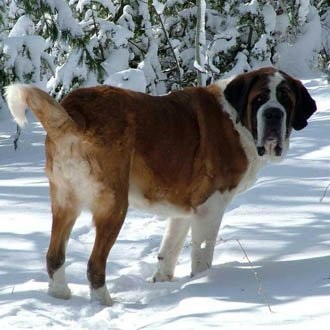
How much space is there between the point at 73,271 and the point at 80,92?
1.36 meters

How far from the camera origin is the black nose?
453 cm

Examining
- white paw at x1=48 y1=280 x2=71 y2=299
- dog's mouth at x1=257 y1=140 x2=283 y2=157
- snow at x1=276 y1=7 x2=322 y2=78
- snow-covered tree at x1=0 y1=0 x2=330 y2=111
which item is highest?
dog's mouth at x1=257 y1=140 x2=283 y2=157

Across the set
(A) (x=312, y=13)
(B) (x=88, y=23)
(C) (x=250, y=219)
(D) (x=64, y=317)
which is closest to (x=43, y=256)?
(D) (x=64, y=317)

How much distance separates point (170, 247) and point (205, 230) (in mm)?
405

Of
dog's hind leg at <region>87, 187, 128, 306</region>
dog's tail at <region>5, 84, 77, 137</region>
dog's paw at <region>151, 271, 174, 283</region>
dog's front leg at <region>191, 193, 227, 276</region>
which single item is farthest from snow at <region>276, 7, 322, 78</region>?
dog's tail at <region>5, 84, 77, 137</region>

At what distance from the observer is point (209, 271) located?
4375 mm

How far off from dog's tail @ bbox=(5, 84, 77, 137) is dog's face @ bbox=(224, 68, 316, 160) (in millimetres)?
1298

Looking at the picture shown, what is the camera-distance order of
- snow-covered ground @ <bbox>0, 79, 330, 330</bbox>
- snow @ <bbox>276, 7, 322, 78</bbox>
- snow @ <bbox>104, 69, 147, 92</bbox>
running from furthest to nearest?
snow @ <bbox>276, 7, 322, 78</bbox> < snow @ <bbox>104, 69, 147, 92</bbox> < snow-covered ground @ <bbox>0, 79, 330, 330</bbox>

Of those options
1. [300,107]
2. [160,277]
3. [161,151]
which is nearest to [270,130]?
[300,107]

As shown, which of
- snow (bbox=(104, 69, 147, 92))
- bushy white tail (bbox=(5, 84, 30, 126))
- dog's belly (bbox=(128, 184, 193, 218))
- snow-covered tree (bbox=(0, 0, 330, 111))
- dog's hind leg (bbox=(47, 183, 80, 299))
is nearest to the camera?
bushy white tail (bbox=(5, 84, 30, 126))

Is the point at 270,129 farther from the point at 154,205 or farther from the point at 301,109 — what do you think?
the point at 154,205

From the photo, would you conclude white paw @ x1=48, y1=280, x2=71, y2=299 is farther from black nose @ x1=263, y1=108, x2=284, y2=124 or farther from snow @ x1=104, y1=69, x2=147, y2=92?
snow @ x1=104, y1=69, x2=147, y2=92

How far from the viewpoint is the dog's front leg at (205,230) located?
4.64m

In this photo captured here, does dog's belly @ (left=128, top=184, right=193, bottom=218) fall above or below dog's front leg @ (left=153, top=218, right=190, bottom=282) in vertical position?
above
